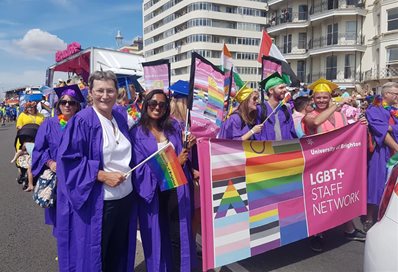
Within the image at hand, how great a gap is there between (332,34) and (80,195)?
1473 inches

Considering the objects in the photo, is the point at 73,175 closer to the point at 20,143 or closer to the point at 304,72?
the point at 20,143

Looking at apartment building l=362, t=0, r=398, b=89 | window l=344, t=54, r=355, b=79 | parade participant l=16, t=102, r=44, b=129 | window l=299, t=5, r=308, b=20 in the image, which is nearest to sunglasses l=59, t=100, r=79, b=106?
parade participant l=16, t=102, r=44, b=129

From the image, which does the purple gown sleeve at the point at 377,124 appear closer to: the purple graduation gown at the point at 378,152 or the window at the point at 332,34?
the purple graduation gown at the point at 378,152

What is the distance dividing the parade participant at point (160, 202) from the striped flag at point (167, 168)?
0.19 ft

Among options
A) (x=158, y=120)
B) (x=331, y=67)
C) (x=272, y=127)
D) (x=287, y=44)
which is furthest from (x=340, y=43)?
(x=158, y=120)

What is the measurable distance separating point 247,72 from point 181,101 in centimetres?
5740

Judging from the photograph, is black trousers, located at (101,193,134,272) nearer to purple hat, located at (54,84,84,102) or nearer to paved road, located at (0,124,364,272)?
paved road, located at (0,124,364,272)

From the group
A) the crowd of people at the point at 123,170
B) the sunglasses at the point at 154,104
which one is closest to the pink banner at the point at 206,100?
the crowd of people at the point at 123,170

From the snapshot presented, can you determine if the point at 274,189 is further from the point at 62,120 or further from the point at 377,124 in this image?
the point at 62,120

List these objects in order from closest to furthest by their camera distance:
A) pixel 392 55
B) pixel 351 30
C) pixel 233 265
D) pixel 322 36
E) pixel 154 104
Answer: pixel 154 104 → pixel 233 265 → pixel 392 55 → pixel 351 30 → pixel 322 36

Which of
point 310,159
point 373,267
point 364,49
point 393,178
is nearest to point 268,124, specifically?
point 310,159

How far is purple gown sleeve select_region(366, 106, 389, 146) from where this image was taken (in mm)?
4332

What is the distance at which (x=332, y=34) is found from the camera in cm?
3547

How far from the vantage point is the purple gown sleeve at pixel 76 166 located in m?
2.55
